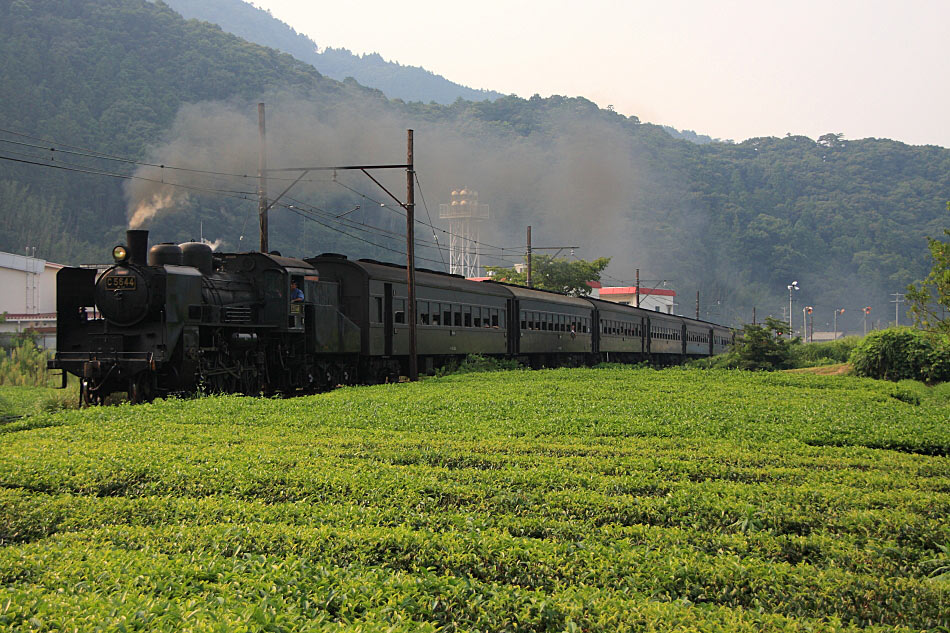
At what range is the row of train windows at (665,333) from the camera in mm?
53906

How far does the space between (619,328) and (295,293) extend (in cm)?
2974

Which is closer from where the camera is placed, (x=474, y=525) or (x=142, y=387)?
(x=474, y=525)

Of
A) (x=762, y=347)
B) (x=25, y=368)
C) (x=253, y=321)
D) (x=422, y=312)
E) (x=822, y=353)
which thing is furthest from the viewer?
(x=822, y=353)

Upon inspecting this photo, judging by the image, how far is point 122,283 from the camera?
17688mm

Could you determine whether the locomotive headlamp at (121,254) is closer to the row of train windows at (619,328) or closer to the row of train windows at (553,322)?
the row of train windows at (553,322)

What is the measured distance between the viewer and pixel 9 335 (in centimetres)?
3459

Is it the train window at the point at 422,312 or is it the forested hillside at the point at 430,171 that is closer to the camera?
the train window at the point at 422,312

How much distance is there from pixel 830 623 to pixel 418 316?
23.0 m

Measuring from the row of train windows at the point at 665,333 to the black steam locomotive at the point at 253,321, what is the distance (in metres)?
20.8

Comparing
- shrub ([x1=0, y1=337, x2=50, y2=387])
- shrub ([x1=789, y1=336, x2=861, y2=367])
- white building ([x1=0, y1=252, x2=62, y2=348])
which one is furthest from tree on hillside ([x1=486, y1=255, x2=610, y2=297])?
shrub ([x1=0, y1=337, x2=50, y2=387])

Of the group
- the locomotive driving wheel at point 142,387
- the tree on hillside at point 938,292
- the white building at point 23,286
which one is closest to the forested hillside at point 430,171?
the white building at point 23,286

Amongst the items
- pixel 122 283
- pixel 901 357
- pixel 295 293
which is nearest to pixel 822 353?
pixel 901 357

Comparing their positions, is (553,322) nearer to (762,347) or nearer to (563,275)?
(762,347)

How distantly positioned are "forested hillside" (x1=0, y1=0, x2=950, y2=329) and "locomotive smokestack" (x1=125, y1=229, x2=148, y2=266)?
2630 centimetres
